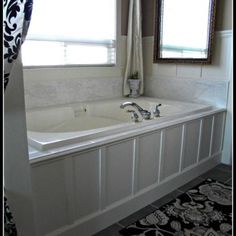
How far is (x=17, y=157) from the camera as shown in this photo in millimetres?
1097

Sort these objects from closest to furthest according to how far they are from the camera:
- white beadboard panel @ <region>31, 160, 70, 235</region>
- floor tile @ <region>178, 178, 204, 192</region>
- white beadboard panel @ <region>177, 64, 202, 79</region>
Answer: white beadboard panel @ <region>31, 160, 70, 235</region> < floor tile @ <region>178, 178, 204, 192</region> < white beadboard panel @ <region>177, 64, 202, 79</region>

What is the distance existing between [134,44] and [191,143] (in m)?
1.46

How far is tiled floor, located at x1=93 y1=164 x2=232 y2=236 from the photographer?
5.85 feet

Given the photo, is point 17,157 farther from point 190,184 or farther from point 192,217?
point 190,184

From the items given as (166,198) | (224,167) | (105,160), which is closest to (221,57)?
(224,167)

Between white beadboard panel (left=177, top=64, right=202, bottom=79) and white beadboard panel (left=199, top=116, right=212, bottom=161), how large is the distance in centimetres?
58

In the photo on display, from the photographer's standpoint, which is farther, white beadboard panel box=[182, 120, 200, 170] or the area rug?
white beadboard panel box=[182, 120, 200, 170]

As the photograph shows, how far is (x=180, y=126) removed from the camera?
229 centimetres

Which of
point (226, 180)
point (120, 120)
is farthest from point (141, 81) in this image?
point (226, 180)

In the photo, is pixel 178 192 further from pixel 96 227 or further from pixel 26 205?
pixel 26 205

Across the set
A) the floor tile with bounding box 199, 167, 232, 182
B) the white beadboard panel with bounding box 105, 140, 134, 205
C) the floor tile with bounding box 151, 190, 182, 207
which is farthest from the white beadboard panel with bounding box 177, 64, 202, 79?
the white beadboard panel with bounding box 105, 140, 134, 205

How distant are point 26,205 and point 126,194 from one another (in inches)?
35.0

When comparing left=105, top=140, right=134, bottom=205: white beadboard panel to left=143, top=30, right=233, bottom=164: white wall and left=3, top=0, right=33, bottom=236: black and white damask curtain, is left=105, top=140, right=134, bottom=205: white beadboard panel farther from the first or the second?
left=143, top=30, right=233, bottom=164: white wall

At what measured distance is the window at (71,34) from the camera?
2.44 metres
